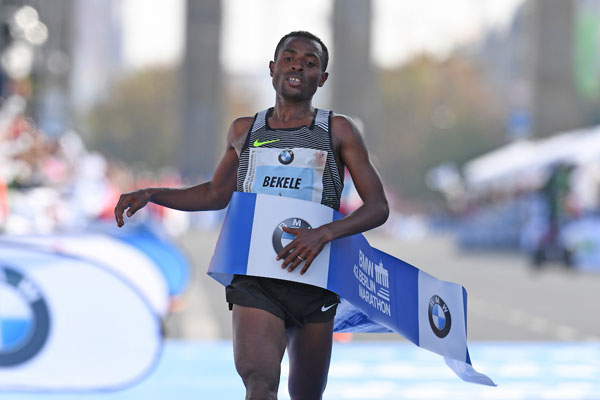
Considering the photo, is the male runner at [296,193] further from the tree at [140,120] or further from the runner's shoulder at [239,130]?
the tree at [140,120]

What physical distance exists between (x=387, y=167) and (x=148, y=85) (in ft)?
75.6

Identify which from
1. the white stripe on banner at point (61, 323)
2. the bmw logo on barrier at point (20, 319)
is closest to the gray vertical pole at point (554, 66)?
the white stripe on banner at point (61, 323)

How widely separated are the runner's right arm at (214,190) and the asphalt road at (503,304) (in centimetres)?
750

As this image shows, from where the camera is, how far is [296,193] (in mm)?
4789

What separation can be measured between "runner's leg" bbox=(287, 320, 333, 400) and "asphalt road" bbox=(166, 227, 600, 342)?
7.73m

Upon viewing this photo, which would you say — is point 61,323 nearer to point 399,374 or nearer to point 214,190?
point 399,374

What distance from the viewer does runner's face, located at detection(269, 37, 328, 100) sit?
4777 mm

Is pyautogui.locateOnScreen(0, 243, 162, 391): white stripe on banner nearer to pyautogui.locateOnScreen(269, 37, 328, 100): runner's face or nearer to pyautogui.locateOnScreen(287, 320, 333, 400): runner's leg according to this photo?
pyautogui.locateOnScreen(287, 320, 333, 400): runner's leg

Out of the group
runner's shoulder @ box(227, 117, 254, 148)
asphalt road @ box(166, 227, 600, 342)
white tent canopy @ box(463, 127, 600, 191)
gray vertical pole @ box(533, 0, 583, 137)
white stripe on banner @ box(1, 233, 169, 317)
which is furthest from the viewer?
gray vertical pole @ box(533, 0, 583, 137)

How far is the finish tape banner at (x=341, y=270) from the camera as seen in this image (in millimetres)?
4703

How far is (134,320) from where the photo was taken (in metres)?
8.09

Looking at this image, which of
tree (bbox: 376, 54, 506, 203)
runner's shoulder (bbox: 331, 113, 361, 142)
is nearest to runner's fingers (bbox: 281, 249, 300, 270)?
runner's shoulder (bbox: 331, 113, 361, 142)

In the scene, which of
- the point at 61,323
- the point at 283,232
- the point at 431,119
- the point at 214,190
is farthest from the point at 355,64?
the point at 431,119

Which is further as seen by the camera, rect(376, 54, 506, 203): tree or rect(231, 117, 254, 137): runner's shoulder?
rect(376, 54, 506, 203): tree
